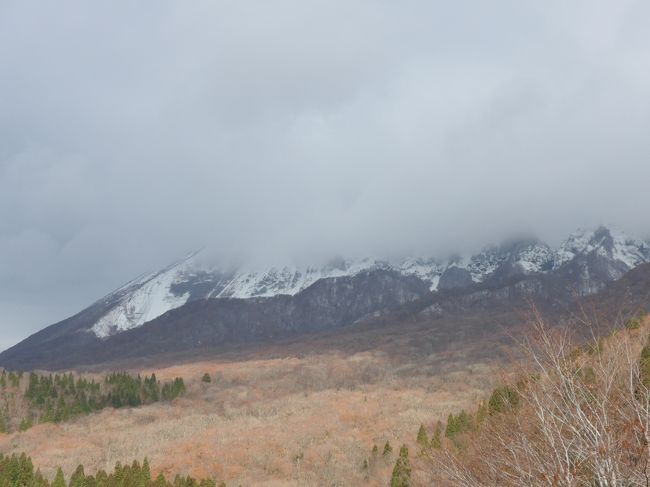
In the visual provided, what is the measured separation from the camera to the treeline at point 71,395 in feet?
376

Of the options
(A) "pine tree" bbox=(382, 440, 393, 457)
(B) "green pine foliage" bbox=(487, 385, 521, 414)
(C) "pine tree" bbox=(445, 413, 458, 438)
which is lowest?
(A) "pine tree" bbox=(382, 440, 393, 457)

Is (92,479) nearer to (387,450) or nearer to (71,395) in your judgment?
(387,450)

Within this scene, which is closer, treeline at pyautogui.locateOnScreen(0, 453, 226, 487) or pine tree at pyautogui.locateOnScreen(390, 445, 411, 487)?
pine tree at pyautogui.locateOnScreen(390, 445, 411, 487)

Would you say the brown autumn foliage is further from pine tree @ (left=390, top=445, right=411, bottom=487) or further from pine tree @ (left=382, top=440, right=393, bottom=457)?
pine tree @ (left=382, top=440, right=393, bottom=457)

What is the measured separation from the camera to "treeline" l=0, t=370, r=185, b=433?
114 m

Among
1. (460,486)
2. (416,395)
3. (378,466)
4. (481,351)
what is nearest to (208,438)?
(378,466)

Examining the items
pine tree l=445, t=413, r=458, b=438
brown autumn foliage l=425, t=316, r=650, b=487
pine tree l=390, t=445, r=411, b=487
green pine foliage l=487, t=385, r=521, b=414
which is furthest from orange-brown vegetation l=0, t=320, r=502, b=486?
brown autumn foliage l=425, t=316, r=650, b=487

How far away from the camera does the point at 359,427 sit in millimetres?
91125

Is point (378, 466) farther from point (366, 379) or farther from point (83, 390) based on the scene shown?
point (83, 390)

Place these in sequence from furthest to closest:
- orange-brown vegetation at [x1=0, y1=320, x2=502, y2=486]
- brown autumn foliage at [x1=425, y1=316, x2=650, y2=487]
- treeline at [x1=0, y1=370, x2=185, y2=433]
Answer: treeline at [x1=0, y1=370, x2=185, y2=433], orange-brown vegetation at [x1=0, y1=320, x2=502, y2=486], brown autumn foliage at [x1=425, y1=316, x2=650, y2=487]

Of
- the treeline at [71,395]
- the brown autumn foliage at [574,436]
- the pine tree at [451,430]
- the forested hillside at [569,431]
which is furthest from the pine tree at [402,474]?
the treeline at [71,395]

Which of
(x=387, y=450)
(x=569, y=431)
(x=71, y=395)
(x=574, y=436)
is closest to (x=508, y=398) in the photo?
(x=569, y=431)

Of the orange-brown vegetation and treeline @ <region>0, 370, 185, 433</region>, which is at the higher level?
treeline @ <region>0, 370, 185, 433</region>

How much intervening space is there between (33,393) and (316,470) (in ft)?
287
